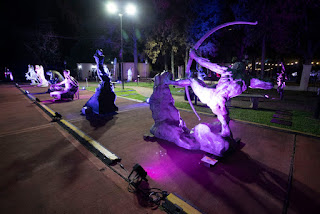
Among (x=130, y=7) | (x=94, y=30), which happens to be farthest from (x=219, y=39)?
(x=94, y=30)

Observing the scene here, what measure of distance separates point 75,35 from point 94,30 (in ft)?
17.6

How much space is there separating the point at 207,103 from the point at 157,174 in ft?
7.72

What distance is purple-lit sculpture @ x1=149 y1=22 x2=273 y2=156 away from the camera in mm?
4426

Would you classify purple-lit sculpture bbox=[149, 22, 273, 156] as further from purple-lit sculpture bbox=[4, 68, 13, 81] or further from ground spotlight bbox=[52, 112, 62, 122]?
purple-lit sculpture bbox=[4, 68, 13, 81]

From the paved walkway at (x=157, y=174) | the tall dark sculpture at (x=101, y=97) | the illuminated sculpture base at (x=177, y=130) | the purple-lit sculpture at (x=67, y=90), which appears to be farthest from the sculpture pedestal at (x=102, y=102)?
the purple-lit sculpture at (x=67, y=90)

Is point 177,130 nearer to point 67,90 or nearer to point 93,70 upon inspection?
point 67,90

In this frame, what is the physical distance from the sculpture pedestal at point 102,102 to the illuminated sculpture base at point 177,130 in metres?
3.81

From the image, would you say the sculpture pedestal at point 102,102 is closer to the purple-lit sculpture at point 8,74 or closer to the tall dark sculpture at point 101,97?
the tall dark sculpture at point 101,97

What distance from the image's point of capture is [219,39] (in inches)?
826

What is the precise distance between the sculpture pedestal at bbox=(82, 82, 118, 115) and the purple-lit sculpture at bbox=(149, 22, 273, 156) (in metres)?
3.86

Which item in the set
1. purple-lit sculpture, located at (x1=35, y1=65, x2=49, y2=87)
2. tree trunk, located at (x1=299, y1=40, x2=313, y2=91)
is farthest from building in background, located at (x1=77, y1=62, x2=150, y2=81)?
tree trunk, located at (x1=299, y1=40, x2=313, y2=91)

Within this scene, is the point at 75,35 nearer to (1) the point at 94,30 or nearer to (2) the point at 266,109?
(1) the point at 94,30

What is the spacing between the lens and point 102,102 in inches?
→ 349

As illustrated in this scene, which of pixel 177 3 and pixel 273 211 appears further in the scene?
pixel 177 3
